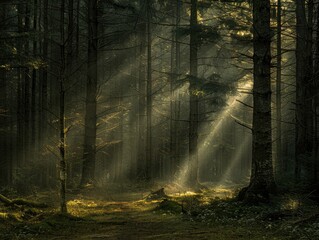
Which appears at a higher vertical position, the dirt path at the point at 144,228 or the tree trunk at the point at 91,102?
the tree trunk at the point at 91,102

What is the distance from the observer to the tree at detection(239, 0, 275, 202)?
9219mm

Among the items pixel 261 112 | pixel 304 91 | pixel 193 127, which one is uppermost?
pixel 304 91

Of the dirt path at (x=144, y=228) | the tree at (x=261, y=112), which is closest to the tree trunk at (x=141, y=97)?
the dirt path at (x=144, y=228)

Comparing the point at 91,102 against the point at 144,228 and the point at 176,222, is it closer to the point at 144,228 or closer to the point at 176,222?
the point at 176,222

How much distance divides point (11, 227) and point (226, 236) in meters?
4.72

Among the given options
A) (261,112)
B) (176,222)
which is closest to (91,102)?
(261,112)

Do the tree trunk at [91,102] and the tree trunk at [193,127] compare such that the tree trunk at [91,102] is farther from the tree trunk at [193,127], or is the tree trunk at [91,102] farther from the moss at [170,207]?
the moss at [170,207]

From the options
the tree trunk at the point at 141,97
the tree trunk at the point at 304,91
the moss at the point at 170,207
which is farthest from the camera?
the tree trunk at the point at 141,97

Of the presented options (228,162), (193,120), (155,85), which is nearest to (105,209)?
(193,120)

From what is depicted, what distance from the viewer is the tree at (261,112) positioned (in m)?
9.22

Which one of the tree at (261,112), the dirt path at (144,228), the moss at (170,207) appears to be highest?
the tree at (261,112)

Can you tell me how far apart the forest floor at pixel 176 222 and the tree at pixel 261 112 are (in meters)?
0.57

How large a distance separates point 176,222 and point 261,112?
374 cm

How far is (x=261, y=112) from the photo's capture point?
9.41 m
